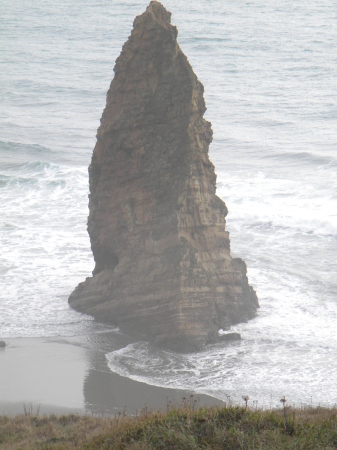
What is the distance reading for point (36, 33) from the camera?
73.1 meters

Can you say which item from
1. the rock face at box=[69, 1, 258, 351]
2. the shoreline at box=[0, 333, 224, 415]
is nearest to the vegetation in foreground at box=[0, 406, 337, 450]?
the shoreline at box=[0, 333, 224, 415]

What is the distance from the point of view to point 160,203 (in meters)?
15.0

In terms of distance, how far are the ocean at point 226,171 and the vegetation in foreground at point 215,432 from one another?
242 centimetres

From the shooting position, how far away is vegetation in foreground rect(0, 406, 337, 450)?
301 inches

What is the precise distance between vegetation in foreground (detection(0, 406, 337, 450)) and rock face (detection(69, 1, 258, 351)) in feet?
18.8

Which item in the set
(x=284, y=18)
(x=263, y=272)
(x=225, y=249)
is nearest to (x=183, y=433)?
(x=225, y=249)

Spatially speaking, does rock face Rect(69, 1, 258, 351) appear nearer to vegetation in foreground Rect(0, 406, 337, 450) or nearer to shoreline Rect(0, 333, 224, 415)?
shoreline Rect(0, 333, 224, 415)

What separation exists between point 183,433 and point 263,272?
1262cm

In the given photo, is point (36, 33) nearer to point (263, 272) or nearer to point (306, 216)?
point (306, 216)

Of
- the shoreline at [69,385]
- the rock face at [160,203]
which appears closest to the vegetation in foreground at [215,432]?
the shoreline at [69,385]

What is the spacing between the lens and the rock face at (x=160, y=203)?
14539mm

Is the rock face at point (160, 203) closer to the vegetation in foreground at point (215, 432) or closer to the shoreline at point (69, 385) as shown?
the shoreline at point (69, 385)

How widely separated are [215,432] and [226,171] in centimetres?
2692

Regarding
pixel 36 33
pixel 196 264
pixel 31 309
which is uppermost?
pixel 36 33
